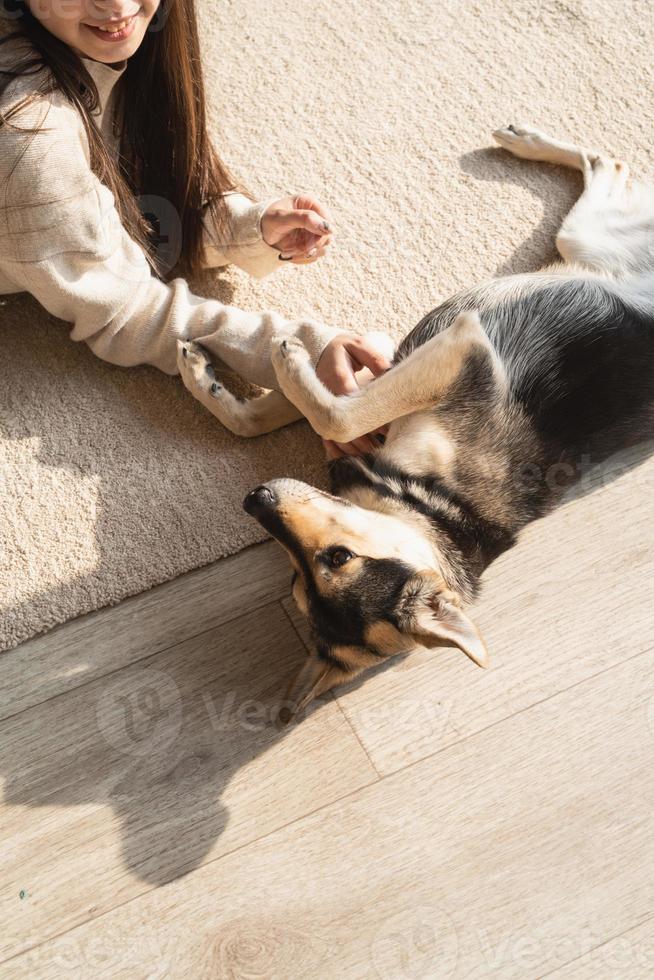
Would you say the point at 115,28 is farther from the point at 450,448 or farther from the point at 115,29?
the point at 450,448

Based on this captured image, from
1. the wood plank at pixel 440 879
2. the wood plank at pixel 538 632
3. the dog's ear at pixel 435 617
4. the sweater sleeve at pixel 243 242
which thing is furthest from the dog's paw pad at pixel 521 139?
the wood plank at pixel 440 879

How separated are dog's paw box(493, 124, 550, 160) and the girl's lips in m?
1.14

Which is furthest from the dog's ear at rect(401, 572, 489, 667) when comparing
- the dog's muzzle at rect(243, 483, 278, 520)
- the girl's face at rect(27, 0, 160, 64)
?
the girl's face at rect(27, 0, 160, 64)

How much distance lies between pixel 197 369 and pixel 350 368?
14.2 inches

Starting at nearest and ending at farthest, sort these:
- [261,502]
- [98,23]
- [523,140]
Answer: [98,23] < [261,502] < [523,140]

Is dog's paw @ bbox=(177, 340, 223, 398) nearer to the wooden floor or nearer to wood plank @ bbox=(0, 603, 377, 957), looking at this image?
the wooden floor

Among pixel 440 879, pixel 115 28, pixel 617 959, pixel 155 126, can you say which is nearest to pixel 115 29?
pixel 115 28

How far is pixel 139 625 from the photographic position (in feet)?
5.90

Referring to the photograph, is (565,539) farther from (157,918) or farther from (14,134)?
(14,134)

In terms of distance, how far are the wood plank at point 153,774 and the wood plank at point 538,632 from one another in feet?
0.35

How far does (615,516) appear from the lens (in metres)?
1.96

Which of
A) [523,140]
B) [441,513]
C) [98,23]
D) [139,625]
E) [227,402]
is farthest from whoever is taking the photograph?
[523,140]

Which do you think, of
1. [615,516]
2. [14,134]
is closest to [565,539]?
[615,516]

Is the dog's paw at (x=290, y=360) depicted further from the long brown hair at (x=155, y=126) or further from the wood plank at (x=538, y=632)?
the wood plank at (x=538, y=632)
